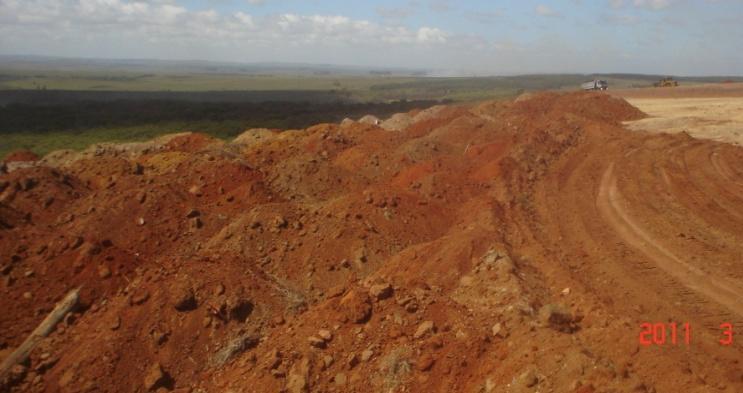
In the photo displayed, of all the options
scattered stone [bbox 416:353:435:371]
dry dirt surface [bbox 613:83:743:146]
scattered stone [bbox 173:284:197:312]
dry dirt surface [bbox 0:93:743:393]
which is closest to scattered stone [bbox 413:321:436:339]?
dry dirt surface [bbox 0:93:743:393]

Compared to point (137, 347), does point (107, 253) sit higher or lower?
higher

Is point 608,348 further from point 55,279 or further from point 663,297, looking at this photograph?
point 55,279

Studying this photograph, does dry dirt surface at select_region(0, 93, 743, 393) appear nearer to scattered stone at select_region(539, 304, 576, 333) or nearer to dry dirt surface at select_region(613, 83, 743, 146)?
scattered stone at select_region(539, 304, 576, 333)

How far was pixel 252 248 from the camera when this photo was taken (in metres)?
11.2

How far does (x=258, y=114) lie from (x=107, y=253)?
42579 mm

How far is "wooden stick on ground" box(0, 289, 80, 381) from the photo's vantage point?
7.74m

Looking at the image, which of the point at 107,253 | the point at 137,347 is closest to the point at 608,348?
the point at 137,347

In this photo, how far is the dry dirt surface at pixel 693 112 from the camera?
26797mm

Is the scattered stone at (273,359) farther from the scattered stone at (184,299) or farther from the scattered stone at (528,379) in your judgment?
the scattered stone at (528,379)

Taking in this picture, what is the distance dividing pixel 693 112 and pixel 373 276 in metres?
32.8

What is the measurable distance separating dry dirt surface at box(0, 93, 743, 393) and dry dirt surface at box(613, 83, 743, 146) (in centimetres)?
905

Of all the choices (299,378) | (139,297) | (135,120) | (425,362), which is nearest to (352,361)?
(299,378)

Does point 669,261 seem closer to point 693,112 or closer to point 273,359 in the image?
point 273,359

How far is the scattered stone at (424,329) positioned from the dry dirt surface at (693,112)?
2246cm
